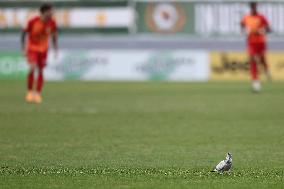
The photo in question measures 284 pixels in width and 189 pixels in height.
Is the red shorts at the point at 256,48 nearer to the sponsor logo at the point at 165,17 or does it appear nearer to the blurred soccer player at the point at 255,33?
the blurred soccer player at the point at 255,33

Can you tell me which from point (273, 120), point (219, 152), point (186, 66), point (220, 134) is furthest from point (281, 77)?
point (219, 152)

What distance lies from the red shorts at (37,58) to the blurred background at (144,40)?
10.4 m

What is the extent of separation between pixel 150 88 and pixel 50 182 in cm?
1817

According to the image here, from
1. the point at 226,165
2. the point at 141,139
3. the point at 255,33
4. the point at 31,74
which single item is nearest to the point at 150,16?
the point at 255,33

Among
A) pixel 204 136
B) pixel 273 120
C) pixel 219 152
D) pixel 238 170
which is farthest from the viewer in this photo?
pixel 273 120

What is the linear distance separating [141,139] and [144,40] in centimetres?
2209

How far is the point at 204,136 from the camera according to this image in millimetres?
14250

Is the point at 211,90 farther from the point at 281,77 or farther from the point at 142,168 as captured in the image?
the point at 142,168

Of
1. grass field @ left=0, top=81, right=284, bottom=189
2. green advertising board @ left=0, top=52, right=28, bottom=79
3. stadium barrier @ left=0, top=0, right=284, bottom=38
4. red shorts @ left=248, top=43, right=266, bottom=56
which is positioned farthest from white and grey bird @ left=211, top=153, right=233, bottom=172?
stadium barrier @ left=0, top=0, right=284, bottom=38

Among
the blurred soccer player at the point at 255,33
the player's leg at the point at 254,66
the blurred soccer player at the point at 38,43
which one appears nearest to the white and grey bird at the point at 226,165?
the blurred soccer player at the point at 38,43

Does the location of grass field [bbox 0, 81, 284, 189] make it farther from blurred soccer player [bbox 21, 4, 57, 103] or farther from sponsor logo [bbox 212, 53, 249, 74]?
sponsor logo [bbox 212, 53, 249, 74]

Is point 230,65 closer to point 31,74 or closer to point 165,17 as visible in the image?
point 165,17

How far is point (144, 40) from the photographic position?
35.7 metres

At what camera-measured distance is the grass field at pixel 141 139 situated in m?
9.70
